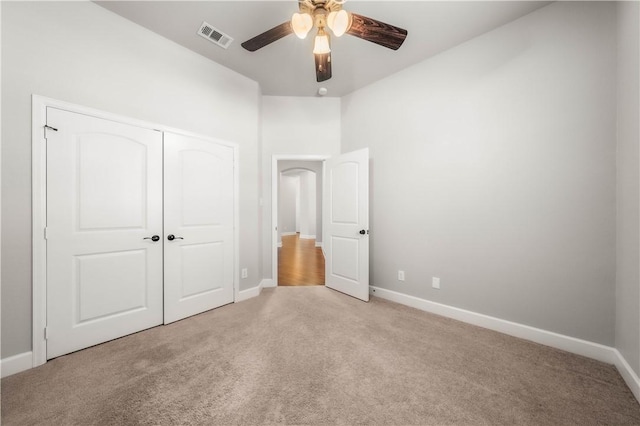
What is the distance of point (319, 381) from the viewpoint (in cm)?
158

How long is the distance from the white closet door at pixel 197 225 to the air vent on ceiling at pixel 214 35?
107 cm

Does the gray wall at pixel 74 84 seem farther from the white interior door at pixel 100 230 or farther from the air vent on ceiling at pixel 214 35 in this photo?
the air vent on ceiling at pixel 214 35

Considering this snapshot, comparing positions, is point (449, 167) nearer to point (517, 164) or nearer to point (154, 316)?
point (517, 164)

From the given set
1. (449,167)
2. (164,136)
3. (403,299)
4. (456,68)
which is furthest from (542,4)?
(164,136)

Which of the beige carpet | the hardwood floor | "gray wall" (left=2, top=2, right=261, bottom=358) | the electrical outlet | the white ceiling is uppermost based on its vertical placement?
the white ceiling

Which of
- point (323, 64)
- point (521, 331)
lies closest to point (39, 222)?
point (323, 64)

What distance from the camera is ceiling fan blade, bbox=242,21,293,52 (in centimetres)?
178

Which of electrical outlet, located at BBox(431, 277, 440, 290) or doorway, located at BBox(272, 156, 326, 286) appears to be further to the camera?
doorway, located at BBox(272, 156, 326, 286)

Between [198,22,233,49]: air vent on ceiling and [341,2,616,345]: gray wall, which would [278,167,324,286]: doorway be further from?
[198,22,233,49]: air vent on ceiling

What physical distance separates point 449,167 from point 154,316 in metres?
3.55

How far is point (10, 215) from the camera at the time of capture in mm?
1690

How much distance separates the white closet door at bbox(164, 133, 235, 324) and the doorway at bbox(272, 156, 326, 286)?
823mm

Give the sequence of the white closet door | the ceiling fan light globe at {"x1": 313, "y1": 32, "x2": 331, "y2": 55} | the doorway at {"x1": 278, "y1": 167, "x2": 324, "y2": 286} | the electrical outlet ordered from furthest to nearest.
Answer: the doorway at {"x1": 278, "y1": 167, "x2": 324, "y2": 286} < the electrical outlet < the white closet door < the ceiling fan light globe at {"x1": 313, "y1": 32, "x2": 331, "y2": 55}

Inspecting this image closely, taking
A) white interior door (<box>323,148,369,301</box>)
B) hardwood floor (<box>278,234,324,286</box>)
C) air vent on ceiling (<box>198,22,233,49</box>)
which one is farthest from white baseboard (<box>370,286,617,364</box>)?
air vent on ceiling (<box>198,22,233,49</box>)
